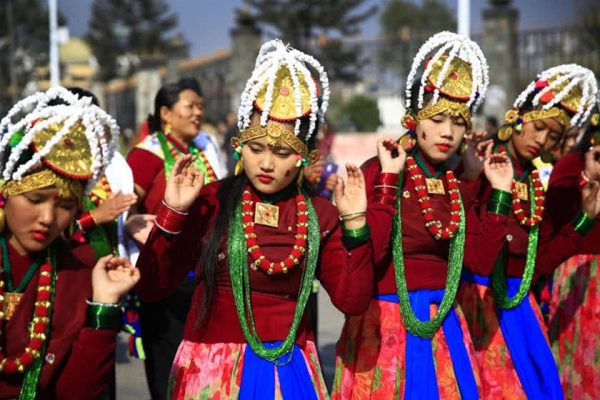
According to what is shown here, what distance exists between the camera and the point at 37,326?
3025 mm

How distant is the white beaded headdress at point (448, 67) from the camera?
14.3 feet

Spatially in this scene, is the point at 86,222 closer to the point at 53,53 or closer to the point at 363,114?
the point at 53,53

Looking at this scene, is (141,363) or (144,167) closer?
(144,167)

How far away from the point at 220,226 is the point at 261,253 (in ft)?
0.60

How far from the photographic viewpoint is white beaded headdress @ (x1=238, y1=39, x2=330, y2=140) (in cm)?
366

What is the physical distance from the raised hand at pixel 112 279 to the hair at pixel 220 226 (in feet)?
1.81

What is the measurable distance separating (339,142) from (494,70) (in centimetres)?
406

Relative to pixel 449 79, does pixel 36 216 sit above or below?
below

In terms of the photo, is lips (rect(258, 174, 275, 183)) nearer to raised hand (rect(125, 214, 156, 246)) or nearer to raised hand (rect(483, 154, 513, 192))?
raised hand (rect(125, 214, 156, 246))

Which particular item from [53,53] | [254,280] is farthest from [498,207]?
[53,53]

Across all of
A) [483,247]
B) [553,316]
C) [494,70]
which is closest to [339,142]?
[494,70]

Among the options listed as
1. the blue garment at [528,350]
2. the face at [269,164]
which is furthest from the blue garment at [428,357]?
the face at [269,164]

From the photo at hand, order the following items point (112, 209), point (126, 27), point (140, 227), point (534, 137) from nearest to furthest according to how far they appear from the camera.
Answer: point (112, 209) < point (140, 227) < point (534, 137) < point (126, 27)

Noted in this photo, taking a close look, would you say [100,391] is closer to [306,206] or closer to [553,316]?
[306,206]
